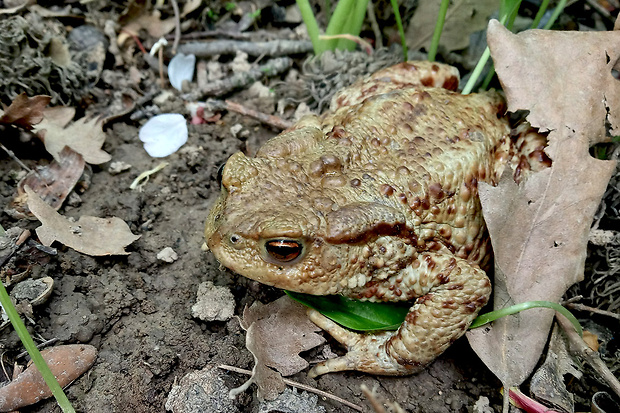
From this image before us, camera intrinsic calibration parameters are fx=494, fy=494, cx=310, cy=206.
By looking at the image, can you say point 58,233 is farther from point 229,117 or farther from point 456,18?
point 456,18

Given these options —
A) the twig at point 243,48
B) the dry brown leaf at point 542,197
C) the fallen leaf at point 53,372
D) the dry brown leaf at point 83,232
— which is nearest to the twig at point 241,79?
the twig at point 243,48

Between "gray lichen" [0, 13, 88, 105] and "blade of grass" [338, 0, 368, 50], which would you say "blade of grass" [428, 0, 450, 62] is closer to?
"blade of grass" [338, 0, 368, 50]

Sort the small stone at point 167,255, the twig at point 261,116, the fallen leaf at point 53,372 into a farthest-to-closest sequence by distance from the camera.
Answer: the twig at point 261,116, the small stone at point 167,255, the fallen leaf at point 53,372

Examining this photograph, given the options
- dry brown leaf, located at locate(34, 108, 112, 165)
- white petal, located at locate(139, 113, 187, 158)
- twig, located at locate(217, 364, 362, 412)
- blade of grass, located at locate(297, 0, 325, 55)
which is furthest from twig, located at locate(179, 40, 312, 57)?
twig, located at locate(217, 364, 362, 412)

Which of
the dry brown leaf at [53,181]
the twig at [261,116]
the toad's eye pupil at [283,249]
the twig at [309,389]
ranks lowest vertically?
the twig at [309,389]

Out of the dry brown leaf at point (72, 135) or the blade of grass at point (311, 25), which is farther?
the blade of grass at point (311, 25)

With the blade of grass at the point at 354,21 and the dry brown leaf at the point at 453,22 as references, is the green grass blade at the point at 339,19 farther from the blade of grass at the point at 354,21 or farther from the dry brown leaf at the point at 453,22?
the dry brown leaf at the point at 453,22

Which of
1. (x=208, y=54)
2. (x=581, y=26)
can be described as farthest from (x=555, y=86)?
(x=208, y=54)

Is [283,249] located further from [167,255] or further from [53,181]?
[53,181]
